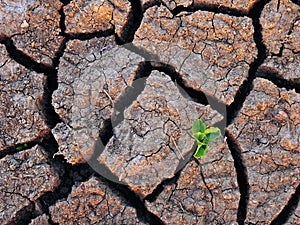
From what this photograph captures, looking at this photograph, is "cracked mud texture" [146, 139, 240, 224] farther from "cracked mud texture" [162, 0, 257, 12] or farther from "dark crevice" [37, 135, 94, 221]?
"cracked mud texture" [162, 0, 257, 12]

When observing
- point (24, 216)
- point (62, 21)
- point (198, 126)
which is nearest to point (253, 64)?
point (198, 126)

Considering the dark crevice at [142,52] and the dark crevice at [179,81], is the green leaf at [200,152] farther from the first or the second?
the dark crevice at [142,52]

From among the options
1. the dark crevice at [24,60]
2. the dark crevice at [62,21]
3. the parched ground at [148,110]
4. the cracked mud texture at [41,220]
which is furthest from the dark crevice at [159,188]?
the dark crevice at [62,21]

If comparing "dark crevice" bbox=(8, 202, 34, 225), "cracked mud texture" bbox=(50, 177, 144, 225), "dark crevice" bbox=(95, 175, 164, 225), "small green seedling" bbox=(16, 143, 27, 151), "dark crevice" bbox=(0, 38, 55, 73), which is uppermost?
"dark crevice" bbox=(0, 38, 55, 73)

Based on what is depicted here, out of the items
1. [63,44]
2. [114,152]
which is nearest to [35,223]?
[114,152]

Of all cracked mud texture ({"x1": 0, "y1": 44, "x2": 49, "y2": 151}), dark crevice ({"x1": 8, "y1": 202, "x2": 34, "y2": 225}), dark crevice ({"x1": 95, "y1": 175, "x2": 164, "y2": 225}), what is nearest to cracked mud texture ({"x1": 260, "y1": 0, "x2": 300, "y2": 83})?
dark crevice ({"x1": 95, "y1": 175, "x2": 164, "y2": 225})

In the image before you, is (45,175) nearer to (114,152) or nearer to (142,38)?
(114,152)
